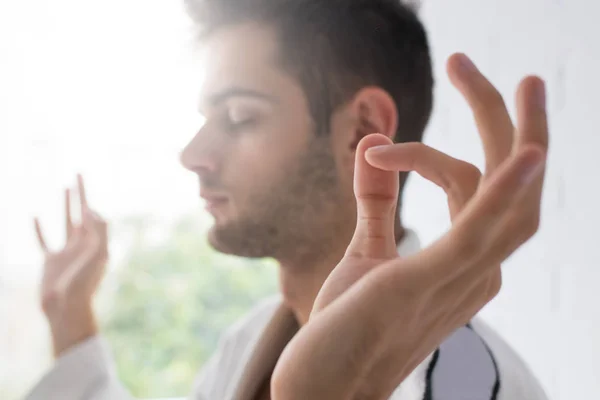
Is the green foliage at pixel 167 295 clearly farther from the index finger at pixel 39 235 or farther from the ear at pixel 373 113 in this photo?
the ear at pixel 373 113

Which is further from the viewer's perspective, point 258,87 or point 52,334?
point 52,334

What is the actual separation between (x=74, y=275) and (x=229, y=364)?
7.5 inches

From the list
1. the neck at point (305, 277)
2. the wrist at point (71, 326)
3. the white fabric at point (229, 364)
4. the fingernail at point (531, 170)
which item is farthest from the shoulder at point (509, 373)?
the wrist at point (71, 326)

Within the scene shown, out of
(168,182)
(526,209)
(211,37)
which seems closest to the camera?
(526,209)

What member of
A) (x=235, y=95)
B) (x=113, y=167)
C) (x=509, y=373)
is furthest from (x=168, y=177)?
(x=509, y=373)

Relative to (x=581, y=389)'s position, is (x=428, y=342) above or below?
above

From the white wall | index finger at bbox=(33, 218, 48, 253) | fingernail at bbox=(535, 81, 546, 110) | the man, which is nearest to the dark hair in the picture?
the man

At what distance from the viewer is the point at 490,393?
369mm

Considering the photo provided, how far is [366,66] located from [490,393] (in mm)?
257

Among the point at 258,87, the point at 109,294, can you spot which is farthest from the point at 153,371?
the point at 258,87

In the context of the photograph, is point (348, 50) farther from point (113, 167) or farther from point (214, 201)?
point (113, 167)

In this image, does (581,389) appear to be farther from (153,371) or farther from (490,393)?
(153,371)

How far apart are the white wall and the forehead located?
18 centimetres

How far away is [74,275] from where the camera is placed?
59 cm
